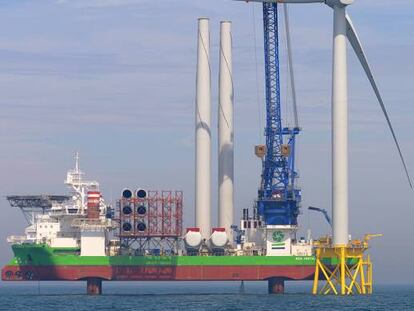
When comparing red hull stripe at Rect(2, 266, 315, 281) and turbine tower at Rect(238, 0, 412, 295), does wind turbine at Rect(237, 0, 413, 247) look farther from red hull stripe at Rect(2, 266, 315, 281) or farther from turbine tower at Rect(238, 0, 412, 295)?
red hull stripe at Rect(2, 266, 315, 281)

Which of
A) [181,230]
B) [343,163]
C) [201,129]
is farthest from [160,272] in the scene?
[343,163]

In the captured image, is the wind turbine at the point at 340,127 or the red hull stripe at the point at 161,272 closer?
the wind turbine at the point at 340,127

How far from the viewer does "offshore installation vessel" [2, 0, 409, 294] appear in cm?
13450

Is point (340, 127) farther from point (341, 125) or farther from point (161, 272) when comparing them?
point (161, 272)

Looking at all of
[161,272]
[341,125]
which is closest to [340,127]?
[341,125]

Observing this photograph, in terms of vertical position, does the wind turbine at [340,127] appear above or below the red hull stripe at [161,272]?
above

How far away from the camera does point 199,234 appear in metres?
136

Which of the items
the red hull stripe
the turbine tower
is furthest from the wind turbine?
the red hull stripe

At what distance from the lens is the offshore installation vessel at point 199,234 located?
134500mm

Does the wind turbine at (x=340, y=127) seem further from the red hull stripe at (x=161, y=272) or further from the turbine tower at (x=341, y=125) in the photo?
the red hull stripe at (x=161, y=272)

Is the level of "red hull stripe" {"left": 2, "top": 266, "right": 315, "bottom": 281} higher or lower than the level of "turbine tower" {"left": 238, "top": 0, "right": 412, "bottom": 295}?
lower

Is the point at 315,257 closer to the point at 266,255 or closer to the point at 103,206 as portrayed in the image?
the point at 266,255

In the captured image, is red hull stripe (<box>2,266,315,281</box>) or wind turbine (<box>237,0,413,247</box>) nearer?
wind turbine (<box>237,0,413,247</box>)

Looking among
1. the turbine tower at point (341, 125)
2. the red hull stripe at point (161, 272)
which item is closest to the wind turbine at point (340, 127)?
the turbine tower at point (341, 125)
